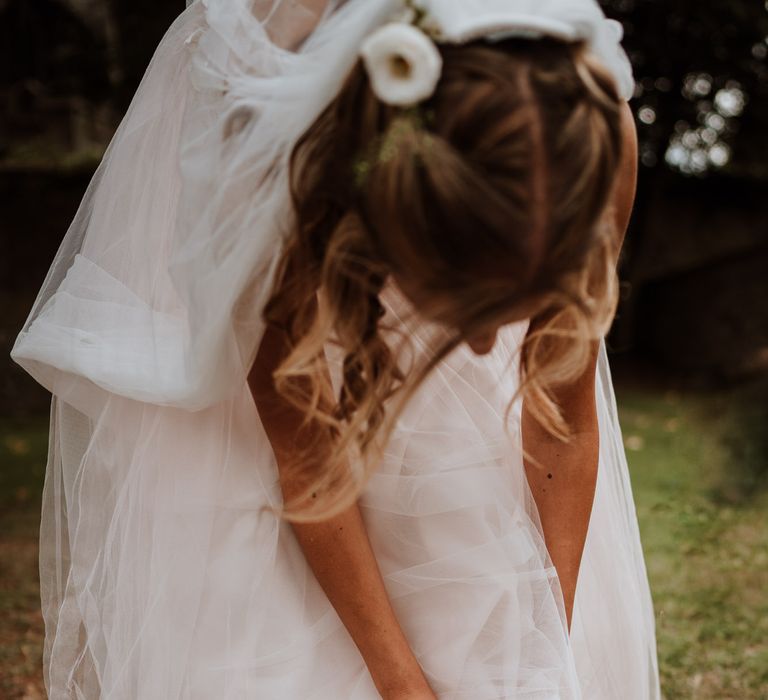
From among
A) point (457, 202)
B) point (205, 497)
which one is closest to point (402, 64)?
point (457, 202)

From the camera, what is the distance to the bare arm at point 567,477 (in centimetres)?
165

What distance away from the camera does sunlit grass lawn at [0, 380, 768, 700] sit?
9.47ft

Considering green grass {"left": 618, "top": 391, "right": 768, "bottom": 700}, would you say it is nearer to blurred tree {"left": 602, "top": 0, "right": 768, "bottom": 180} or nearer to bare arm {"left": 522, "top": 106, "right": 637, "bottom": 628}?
bare arm {"left": 522, "top": 106, "right": 637, "bottom": 628}

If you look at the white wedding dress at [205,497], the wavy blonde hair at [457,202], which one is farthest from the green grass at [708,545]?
the wavy blonde hair at [457,202]

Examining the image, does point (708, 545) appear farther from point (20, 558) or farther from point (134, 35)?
point (134, 35)

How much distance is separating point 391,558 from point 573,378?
0.38 meters

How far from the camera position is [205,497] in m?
1.54

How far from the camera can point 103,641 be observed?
62.4 inches

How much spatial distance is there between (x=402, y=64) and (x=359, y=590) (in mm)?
718

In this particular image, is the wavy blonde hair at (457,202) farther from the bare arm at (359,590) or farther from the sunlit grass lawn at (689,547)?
the sunlit grass lawn at (689,547)

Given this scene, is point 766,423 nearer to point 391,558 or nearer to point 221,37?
point 391,558

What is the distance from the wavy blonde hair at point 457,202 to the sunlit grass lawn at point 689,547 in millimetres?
1829

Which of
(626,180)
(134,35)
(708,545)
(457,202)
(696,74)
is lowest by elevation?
(696,74)

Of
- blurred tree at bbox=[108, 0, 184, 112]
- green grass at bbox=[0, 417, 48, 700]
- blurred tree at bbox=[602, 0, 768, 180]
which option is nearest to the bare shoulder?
green grass at bbox=[0, 417, 48, 700]
